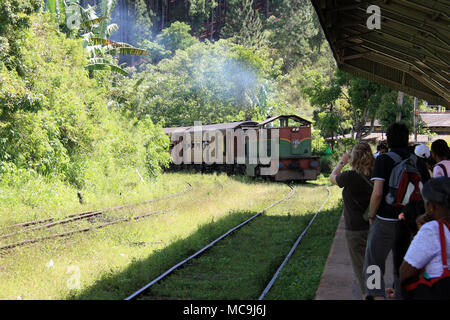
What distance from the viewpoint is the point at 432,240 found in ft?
9.68

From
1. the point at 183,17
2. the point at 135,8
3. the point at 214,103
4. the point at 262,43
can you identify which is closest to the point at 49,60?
the point at 214,103

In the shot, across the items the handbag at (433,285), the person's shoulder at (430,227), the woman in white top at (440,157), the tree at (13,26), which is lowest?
the handbag at (433,285)

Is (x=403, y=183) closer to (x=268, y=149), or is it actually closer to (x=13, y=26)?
(x=13, y=26)

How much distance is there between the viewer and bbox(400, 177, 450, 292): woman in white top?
2.95 metres

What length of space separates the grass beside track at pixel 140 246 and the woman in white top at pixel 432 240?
3.88 m

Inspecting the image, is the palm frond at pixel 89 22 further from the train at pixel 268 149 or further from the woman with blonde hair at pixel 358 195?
the woman with blonde hair at pixel 358 195

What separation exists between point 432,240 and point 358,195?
2540 millimetres

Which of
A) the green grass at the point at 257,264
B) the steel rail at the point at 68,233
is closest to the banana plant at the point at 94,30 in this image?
the steel rail at the point at 68,233

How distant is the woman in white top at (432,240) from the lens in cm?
295

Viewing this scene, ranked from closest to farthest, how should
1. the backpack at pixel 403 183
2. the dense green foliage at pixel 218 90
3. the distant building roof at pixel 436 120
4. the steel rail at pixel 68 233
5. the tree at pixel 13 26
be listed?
the backpack at pixel 403 183, the steel rail at pixel 68 233, the tree at pixel 13 26, the distant building roof at pixel 436 120, the dense green foliage at pixel 218 90

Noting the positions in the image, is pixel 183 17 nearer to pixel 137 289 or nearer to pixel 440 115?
pixel 440 115

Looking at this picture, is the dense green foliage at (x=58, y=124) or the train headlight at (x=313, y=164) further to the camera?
the train headlight at (x=313, y=164)

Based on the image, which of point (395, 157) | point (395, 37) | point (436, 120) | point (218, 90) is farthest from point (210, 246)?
point (218, 90)
